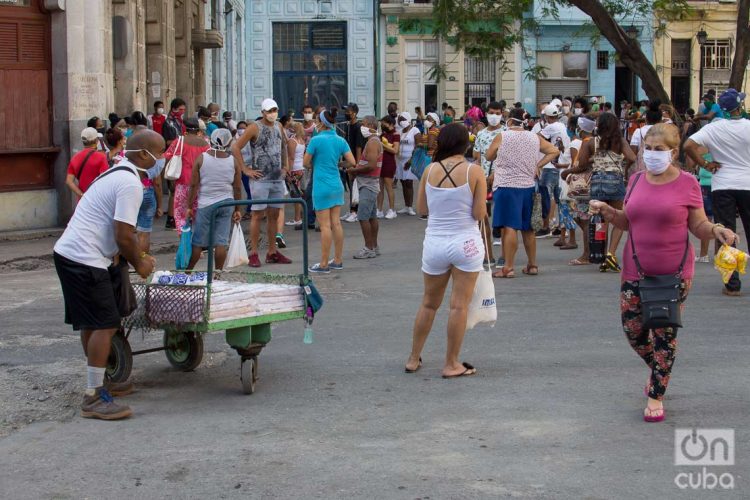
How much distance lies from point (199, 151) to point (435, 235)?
5.37 metres

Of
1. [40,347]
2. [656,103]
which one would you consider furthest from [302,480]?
[656,103]

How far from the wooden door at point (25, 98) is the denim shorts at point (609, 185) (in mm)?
8773

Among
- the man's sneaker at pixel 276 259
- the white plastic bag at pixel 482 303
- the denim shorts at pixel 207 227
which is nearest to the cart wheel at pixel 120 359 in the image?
the white plastic bag at pixel 482 303

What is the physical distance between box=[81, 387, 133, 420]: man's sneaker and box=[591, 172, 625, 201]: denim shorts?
702 centimetres

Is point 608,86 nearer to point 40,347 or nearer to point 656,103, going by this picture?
point 656,103

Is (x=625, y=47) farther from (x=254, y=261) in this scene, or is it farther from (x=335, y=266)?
(x=254, y=261)

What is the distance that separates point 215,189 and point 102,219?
4.71 metres

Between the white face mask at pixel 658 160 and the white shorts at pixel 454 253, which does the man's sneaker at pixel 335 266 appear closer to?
the white shorts at pixel 454 253

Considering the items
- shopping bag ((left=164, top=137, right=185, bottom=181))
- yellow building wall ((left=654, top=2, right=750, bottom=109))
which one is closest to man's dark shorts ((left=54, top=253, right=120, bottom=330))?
shopping bag ((left=164, top=137, right=185, bottom=181))

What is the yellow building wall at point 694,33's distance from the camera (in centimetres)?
4425

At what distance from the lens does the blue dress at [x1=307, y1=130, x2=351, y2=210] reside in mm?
13172

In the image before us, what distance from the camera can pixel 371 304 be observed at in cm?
1098

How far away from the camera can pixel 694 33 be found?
4459 centimetres

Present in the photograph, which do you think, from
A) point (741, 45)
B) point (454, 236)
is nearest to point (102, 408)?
point (454, 236)
